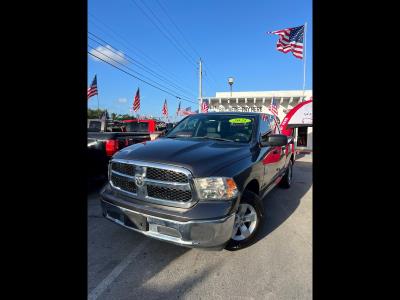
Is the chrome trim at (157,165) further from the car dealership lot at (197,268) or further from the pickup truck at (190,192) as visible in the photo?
the car dealership lot at (197,268)

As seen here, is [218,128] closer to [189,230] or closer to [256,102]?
[189,230]

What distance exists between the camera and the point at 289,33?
14.5 m

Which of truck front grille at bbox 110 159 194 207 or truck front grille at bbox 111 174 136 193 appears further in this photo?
truck front grille at bbox 111 174 136 193

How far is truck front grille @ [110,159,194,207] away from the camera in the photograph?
8.54 feet

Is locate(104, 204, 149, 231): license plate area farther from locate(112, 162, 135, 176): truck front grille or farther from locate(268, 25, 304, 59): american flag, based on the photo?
locate(268, 25, 304, 59): american flag

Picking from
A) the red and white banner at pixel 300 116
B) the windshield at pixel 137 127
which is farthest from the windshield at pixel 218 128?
the windshield at pixel 137 127

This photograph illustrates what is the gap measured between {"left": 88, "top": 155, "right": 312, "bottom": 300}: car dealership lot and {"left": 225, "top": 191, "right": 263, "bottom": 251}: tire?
98 mm

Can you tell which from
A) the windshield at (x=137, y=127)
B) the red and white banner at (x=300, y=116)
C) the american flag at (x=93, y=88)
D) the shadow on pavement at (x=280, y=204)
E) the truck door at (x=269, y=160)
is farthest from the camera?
the american flag at (x=93, y=88)

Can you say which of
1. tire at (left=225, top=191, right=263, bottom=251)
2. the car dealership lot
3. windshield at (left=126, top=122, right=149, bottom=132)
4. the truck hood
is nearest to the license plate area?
the car dealership lot

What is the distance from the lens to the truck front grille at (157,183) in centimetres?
260
